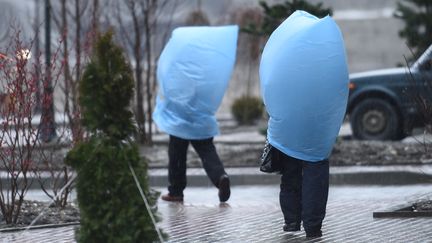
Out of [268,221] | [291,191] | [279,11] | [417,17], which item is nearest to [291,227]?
[291,191]

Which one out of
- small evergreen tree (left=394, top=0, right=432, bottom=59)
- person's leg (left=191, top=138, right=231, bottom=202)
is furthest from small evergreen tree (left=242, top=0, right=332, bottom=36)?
small evergreen tree (left=394, top=0, right=432, bottom=59)

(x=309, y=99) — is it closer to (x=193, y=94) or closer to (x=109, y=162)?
(x=109, y=162)

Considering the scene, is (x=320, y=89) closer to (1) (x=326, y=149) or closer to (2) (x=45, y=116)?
(1) (x=326, y=149)

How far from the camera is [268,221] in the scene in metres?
10.5

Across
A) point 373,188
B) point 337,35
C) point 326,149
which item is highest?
point 337,35

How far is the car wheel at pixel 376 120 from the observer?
64.1 feet

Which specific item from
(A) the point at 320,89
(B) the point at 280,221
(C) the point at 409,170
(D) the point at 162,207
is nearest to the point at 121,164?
(A) the point at 320,89

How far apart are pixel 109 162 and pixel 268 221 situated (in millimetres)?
3905

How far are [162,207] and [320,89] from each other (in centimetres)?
335

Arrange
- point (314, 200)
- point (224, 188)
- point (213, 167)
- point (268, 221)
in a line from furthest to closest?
point (213, 167), point (224, 188), point (268, 221), point (314, 200)

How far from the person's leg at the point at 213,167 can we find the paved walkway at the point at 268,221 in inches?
6.5

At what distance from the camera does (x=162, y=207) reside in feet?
39.5

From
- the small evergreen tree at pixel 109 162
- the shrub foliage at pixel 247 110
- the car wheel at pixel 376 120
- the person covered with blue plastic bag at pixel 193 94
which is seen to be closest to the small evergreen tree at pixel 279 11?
the car wheel at pixel 376 120

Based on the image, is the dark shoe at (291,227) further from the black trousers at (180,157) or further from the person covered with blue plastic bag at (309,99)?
the black trousers at (180,157)
